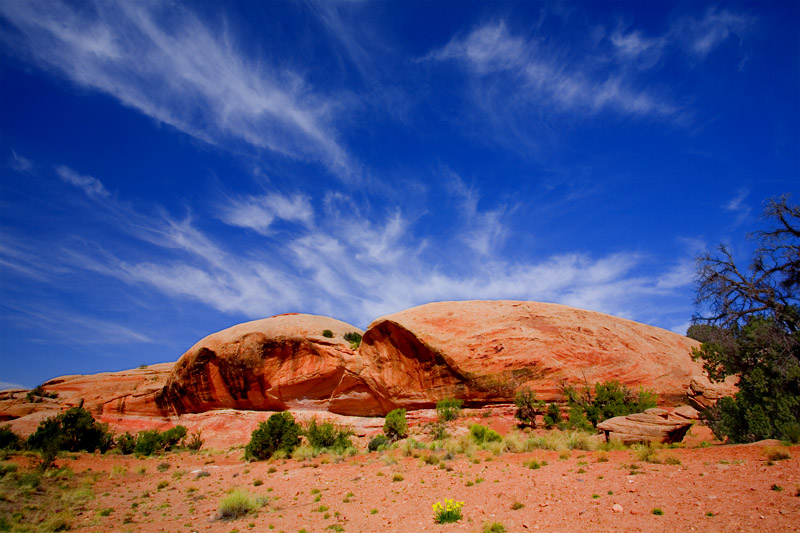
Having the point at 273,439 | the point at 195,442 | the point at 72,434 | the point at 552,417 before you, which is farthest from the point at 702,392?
the point at 72,434

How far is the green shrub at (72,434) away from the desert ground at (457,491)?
633 cm

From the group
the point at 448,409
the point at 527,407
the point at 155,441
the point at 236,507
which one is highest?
the point at 448,409

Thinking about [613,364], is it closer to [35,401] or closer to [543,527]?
[543,527]

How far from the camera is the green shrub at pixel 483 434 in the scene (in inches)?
653

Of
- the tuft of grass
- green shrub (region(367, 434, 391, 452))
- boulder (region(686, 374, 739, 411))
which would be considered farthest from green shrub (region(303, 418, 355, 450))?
boulder (region(686, 374, 739, 411))

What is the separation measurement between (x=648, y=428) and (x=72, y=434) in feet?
97.3

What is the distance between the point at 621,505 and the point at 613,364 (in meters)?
12.5

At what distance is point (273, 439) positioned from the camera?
19.3 meters

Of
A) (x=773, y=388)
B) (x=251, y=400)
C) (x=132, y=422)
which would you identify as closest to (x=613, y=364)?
(x=773, y=388)

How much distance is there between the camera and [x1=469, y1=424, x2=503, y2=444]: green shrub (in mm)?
16578

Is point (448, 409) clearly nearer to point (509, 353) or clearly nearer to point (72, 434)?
point (509, 353)

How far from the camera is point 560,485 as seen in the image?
31.5 feet

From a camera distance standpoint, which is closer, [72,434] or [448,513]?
[448,513]

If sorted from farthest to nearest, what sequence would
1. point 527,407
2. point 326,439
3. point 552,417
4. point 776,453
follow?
point 326,439
point 527,407
point 552,417
point 776,453
